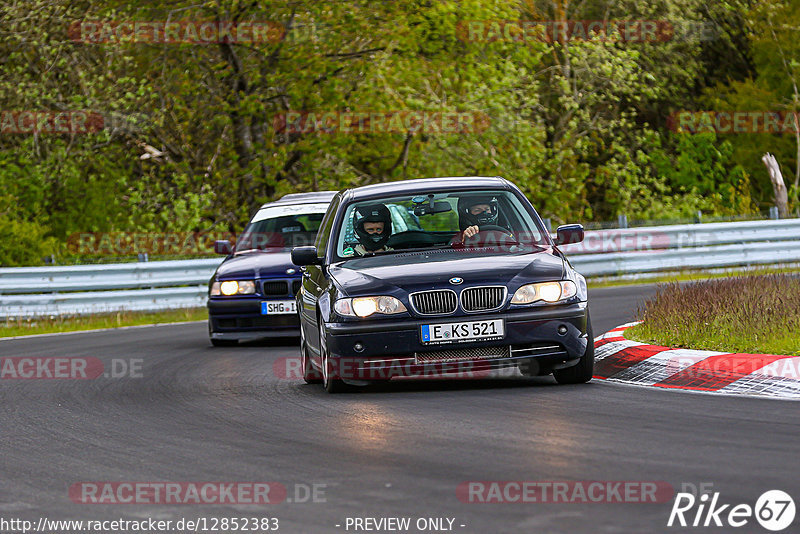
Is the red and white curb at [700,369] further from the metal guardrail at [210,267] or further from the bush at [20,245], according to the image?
the bush at [20,245]

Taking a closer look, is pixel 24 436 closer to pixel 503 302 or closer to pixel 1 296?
pixel 503 302

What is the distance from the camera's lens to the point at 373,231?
11.1 meters

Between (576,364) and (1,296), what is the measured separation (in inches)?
535

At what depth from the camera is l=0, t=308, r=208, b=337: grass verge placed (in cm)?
2100

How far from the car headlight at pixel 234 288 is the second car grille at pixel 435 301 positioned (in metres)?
6.40

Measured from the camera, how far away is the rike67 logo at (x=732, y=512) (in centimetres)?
537

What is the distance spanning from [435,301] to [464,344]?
35cm

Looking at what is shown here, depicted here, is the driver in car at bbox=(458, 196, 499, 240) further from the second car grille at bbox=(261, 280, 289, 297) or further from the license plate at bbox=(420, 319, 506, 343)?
the second car grille at bbox=(261, 280, 289, 297)

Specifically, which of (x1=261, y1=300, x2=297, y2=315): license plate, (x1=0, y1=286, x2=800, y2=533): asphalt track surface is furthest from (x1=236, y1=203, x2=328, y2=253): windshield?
(x1=0, y1=286, x2=800, y2=533): asphalt track surface
